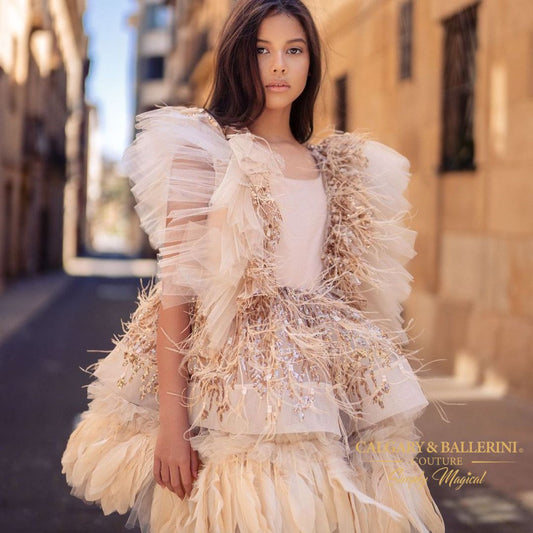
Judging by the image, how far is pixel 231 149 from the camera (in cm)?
205

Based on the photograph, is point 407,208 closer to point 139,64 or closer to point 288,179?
point 288,179

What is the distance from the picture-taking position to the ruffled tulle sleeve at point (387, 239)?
2250 mm

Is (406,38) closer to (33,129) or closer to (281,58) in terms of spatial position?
(281,58)

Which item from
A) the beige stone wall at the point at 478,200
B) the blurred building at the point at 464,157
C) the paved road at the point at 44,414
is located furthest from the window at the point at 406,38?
the paved road at the point at 44,414

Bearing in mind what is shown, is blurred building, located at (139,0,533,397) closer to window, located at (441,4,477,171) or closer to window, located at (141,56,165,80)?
window, located at (441,4,477,171)

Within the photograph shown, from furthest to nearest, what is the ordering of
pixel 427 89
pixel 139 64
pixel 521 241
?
pixel 139 64, pixel 427 89, pixel 521 241

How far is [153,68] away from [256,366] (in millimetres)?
52676

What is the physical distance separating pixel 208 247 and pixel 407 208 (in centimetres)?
69

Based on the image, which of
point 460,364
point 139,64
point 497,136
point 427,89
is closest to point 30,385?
point 460,364

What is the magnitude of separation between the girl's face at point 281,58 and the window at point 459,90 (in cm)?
620

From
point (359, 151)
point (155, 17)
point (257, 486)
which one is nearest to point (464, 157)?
point (359, 151)

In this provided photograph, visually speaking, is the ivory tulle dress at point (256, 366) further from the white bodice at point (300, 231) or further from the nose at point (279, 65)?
the nose at point (279, 65)

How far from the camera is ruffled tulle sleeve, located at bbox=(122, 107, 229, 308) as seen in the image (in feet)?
6.46

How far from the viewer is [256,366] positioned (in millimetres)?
1891
